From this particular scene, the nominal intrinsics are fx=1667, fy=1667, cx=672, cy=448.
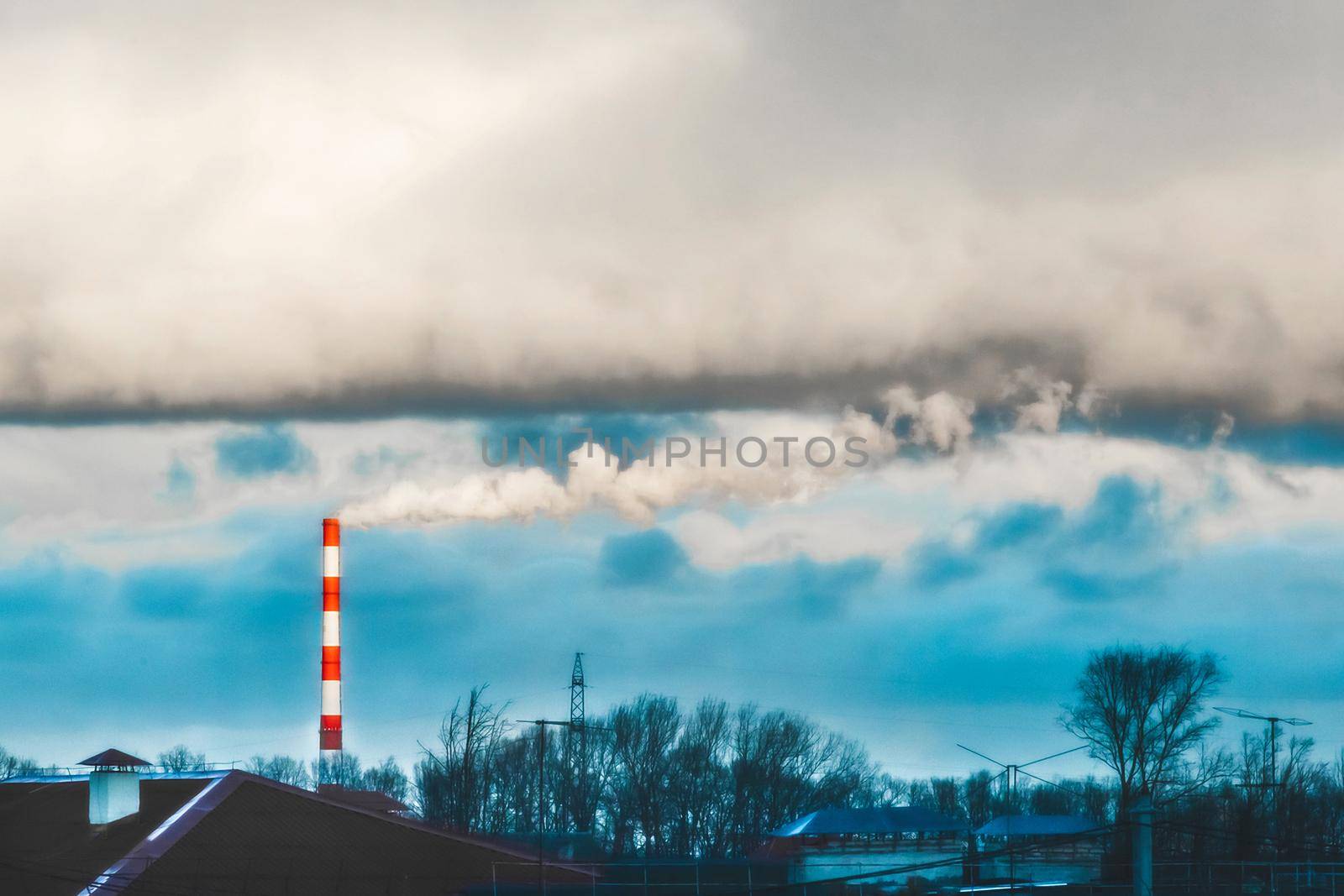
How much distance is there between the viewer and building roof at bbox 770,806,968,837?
9531 centimetres

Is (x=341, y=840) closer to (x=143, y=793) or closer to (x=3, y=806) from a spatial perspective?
(x=143, y=793)

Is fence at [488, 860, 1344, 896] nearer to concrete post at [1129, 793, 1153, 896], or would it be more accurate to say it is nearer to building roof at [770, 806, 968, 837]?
building roof at [770, 806, 968, 837]

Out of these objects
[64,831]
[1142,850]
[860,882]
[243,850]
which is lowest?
[860,882]

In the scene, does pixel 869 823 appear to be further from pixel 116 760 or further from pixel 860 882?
pixel 116 760

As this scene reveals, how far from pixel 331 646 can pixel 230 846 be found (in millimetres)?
38852

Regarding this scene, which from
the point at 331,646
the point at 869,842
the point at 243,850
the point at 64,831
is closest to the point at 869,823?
the point at 869,842

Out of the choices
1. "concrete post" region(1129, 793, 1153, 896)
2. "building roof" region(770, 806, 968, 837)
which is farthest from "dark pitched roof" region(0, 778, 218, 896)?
"building roof" region(770, 806, 968, 837)

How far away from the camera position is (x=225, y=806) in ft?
186

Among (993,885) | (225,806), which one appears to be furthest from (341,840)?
(993,885)

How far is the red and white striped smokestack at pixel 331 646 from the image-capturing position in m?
91.8

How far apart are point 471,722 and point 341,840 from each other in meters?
46.7

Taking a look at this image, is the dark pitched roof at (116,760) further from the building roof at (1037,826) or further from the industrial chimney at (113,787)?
the building roof at (1037,826)

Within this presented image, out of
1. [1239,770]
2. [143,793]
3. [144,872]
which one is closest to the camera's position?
[144,872]

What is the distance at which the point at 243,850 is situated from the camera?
2160 inches
